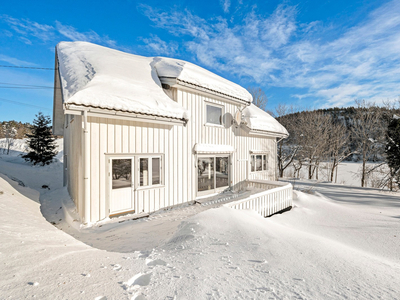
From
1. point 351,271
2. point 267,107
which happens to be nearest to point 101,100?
point 351,271

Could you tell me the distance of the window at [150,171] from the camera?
20.8 feet

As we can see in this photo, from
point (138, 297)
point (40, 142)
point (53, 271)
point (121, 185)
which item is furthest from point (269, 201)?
point (40, 142)

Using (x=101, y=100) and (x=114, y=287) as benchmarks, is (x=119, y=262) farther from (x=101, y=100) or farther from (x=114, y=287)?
(x=101, y=100)

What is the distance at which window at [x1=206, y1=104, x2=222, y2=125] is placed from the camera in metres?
8.74

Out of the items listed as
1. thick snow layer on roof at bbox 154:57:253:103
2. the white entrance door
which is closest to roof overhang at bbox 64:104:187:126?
the white entrance door

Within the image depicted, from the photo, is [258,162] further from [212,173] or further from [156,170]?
[156,170]

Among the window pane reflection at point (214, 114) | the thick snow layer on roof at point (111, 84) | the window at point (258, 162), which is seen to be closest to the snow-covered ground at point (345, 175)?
the window at point (258, 162)

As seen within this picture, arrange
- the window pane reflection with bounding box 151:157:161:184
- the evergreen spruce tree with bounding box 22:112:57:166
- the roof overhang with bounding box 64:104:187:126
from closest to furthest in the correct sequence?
1. the roof overhang with bounding box 64:104:187:126
2. the window pane reflection with bounding box 151:157:161:184
3. the evergreen spruce tree with bounding box 22:112:57:166

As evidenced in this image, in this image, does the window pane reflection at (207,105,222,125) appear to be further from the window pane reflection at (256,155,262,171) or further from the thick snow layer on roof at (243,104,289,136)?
the window pane reflection at (256,155,262,171)

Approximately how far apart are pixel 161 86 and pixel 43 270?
665 centimetres

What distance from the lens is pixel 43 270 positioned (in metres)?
2.22

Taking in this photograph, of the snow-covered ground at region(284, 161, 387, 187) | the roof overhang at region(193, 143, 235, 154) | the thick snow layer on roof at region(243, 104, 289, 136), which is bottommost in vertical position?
the snow-covered ground at region(284, 161, 387, 187)

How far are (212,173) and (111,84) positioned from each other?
5.45 meters

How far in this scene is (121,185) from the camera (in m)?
5.86
